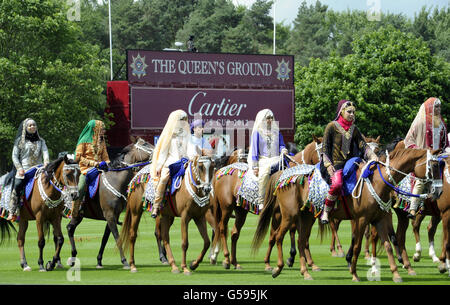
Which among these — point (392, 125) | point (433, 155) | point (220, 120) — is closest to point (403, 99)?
point (392, 125)

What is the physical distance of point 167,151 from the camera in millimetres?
14484

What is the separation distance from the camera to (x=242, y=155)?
56.4 feet

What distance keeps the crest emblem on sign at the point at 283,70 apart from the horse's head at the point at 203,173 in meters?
Result: 28.4

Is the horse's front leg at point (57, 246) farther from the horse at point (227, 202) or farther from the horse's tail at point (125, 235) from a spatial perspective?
the horse at point (227, 202)

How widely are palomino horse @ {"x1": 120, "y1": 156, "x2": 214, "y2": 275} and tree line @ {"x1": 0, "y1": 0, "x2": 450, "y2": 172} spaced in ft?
46.7

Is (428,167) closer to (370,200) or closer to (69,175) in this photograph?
(370,200)

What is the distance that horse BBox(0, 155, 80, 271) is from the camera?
47.7ft

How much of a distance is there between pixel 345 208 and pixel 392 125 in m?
39.9

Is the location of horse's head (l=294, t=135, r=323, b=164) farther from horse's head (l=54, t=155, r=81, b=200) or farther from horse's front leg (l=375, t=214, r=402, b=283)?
horse's head (l=54, t=155, r=81, b=200)

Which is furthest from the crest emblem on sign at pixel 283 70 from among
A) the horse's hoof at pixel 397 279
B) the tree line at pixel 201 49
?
the horse's hoof at pixel 397 279

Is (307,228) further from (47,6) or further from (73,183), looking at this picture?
(47,6)

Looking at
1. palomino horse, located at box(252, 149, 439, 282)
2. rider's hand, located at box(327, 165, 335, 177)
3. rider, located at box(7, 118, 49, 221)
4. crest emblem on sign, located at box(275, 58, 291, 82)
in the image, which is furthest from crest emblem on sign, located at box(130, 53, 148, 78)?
rider's hand, located at box(327, 165, 335, 177)

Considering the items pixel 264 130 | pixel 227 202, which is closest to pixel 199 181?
pixel 227 202

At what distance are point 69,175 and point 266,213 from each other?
385 centimetres
